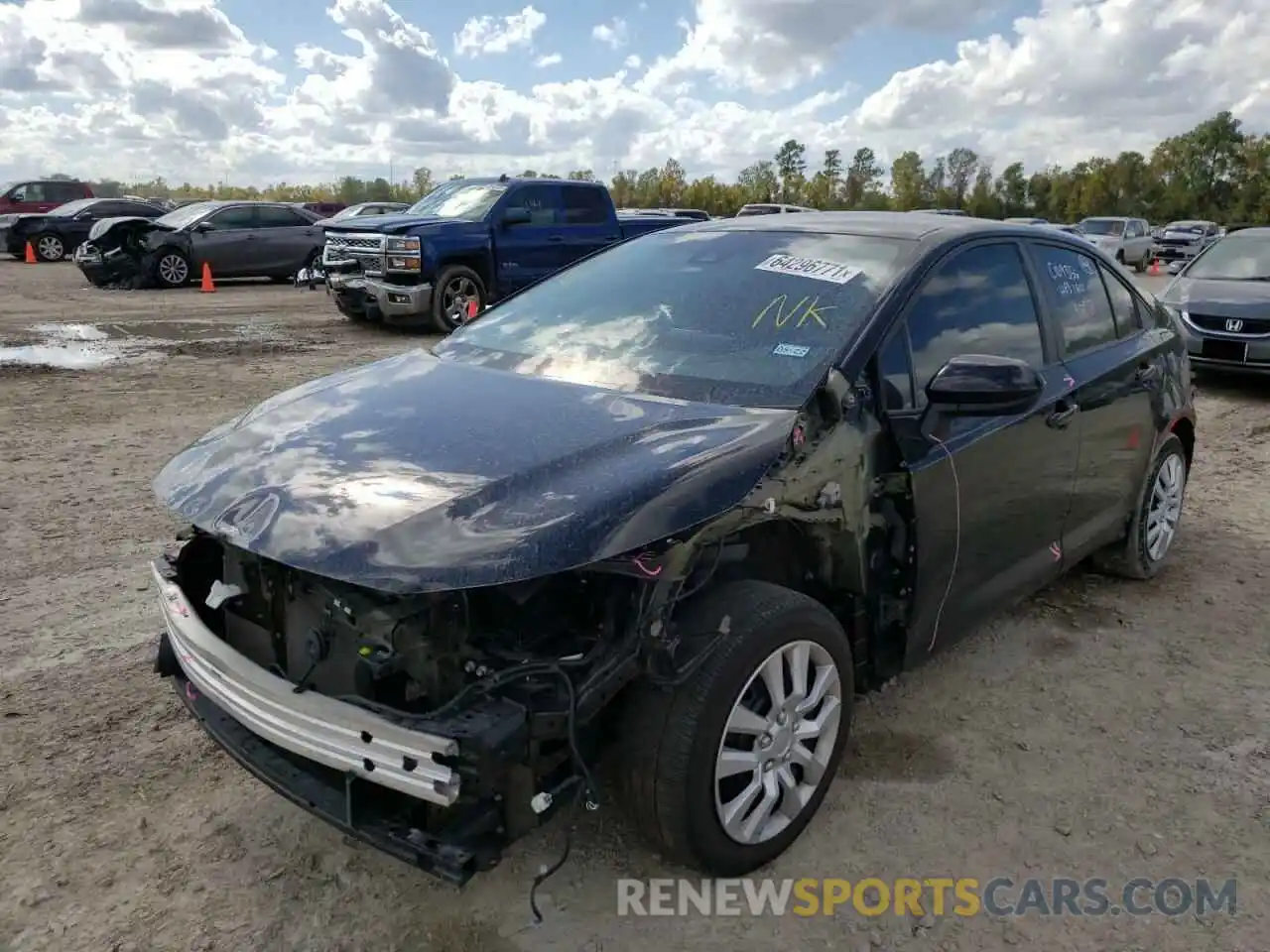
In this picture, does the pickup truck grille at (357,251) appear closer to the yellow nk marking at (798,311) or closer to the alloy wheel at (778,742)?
the yellow nk marking at (798,311)

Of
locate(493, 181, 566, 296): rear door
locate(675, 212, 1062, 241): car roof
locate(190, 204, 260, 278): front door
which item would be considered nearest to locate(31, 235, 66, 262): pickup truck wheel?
locate(190, 204, 260, 278): front door

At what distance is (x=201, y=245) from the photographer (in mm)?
18312

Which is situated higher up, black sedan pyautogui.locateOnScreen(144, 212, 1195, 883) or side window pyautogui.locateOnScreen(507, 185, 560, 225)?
side window pyautogui.locateOnScreen(507, 185, 560, 225)

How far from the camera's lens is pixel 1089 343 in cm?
411

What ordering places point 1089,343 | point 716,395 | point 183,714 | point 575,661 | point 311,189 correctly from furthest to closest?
point 311,189 → point 1089,343 → point 183,714 → point 716,395 → point 575,661

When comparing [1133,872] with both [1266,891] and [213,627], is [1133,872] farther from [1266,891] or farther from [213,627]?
[213,627]

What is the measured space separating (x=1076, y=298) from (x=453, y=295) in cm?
968

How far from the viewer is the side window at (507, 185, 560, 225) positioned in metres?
13.4

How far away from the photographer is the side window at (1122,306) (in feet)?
14.5

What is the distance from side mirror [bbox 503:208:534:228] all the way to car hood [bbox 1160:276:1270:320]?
25.1 ft

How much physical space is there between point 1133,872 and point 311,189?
99912 millimetres

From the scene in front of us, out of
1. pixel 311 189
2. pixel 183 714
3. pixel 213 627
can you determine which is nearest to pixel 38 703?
pixel 183 714

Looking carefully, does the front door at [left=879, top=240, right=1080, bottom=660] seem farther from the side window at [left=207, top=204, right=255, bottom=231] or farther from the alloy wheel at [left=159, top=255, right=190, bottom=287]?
the side window at [left=207, top=204, right=255, bottom=231]

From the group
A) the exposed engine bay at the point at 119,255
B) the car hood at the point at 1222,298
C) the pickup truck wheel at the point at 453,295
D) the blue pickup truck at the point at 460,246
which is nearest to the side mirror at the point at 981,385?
the car hood at the point at 1222,298
